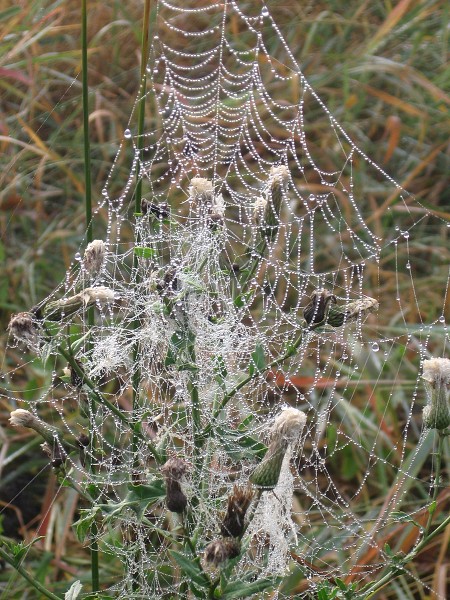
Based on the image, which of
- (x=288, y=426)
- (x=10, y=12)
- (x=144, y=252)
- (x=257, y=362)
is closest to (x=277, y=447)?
(x=288, y=426)

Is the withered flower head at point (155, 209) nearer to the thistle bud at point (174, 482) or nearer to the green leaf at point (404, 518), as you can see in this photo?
the thistle bud at point (174, 482)

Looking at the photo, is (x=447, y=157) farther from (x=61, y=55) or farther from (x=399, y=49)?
(x=61, y=55)

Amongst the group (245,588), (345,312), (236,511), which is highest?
(345,312)

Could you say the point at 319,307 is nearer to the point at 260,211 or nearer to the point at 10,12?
the point at 260,211

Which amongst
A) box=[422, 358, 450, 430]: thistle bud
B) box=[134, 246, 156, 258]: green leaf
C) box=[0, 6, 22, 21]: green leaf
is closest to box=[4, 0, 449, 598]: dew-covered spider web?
box=[134, 246, 156, 258]: green leaf

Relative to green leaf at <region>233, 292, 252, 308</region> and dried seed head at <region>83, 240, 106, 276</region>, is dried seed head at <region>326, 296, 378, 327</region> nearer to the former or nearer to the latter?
green leaf at <region>233, 292, 252, 308</region>

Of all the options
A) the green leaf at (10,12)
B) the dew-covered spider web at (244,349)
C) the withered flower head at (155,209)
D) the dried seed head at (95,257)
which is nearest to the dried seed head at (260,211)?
the dew-covered spider web at (244,349)
